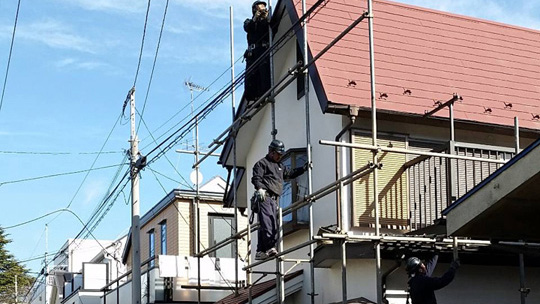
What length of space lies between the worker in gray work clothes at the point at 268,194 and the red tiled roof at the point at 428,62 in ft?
4.97

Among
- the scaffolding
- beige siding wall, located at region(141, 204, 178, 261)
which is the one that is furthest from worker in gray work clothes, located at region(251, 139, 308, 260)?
beige siding wall, located at region(141, 204, 178, 261)

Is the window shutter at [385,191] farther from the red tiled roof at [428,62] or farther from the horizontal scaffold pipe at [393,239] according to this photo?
the horizontal scaffold pipe at [393,239]

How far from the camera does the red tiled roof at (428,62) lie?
15633 millimetres

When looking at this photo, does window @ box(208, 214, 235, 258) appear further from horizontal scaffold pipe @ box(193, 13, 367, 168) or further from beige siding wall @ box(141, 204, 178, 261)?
horizontal scaffold pipe @ box(193, 13, 367, 168)

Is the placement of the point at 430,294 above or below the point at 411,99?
below

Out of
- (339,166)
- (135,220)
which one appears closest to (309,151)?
(339,166)

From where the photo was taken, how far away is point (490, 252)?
46.4 feet

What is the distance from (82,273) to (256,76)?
1469 centimetres

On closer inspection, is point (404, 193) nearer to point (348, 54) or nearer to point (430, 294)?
point (348, 54)

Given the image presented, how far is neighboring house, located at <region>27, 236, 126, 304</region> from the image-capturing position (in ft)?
97.0

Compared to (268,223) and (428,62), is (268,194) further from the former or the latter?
(428,62)

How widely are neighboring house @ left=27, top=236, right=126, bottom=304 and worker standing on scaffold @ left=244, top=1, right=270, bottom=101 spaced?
12045mm

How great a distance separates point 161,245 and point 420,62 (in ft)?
→ 50.9

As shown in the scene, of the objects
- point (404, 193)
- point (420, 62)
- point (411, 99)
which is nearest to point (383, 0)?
point (420, 62)
